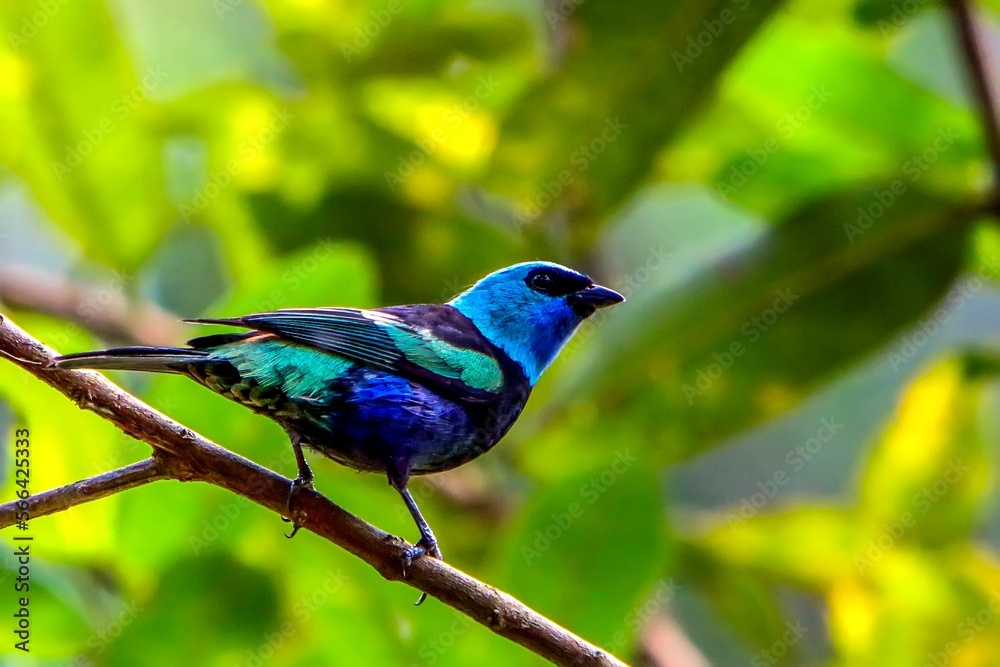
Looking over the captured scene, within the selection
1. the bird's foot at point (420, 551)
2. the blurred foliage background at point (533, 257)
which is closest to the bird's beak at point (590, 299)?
the blurred foliage background at point (533, 257)

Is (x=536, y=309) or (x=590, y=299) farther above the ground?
(x=590, y=299)

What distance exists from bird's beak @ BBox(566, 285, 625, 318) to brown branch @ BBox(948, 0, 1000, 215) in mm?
1381

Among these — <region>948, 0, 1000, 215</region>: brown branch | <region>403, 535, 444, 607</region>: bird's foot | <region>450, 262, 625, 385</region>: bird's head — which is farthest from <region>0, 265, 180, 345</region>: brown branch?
<region>948, 0, 1000, 215</region>: brown branch

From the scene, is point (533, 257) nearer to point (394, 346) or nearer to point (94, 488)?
point (394, 346)

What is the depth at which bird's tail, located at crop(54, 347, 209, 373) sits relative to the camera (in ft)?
5.80

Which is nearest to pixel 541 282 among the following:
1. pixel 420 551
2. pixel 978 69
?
pixel 420 551

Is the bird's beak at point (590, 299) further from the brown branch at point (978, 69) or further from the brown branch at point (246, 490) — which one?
the brown branch at point (978, 69)

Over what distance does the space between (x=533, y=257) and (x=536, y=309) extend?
1187mm

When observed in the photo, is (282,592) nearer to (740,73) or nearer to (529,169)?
(529,169)

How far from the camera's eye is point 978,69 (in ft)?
10.4

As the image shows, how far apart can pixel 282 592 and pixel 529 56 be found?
2301 millimetres

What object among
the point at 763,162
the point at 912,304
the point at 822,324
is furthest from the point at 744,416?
the point at 763,162

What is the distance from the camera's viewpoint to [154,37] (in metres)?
4.80

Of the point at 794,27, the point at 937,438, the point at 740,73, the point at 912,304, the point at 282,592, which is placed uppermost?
the point at 794,27
